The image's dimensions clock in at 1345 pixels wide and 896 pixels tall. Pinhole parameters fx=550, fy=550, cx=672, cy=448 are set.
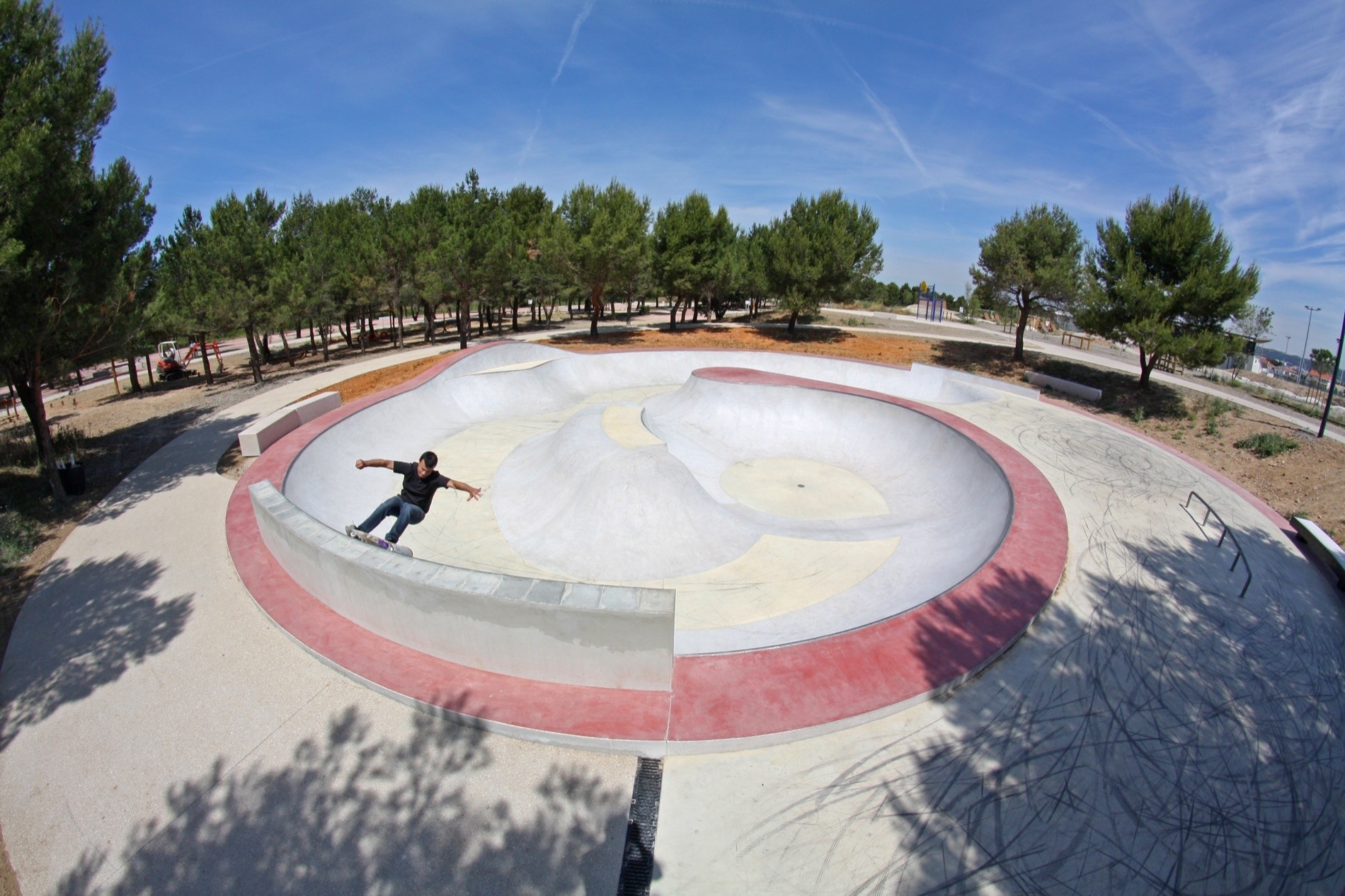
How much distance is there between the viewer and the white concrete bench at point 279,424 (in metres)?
12.8

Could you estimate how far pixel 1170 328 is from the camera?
18.4 m

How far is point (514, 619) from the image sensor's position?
559 centimetres

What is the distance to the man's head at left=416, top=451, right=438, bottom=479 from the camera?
7.39 metres

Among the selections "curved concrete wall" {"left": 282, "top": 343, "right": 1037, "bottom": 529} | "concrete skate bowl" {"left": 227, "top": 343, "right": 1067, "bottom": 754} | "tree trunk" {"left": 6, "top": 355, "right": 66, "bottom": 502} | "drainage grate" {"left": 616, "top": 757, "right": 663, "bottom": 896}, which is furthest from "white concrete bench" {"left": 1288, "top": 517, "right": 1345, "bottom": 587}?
"tree trunk" {"left": 6, "top": 355, "right": 66, "bottom": 502}

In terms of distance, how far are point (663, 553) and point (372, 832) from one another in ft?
20.6

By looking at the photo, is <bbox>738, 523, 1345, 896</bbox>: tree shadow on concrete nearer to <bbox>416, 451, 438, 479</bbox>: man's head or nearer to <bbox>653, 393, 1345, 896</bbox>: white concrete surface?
→ <bbox>653, 393, 1345, 896</bbox>: white concrete surface

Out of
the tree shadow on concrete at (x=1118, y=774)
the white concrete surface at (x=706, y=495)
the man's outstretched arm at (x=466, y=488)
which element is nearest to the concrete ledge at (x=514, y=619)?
the white concrete surface at (x=706, y=495)

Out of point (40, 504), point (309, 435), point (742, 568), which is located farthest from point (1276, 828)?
point (40, 504)

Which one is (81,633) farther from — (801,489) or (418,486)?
(801,489)

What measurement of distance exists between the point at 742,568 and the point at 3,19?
15.9m

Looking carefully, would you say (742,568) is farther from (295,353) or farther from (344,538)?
(295,353)

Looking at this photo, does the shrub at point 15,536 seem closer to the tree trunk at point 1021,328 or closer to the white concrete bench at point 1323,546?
the white concrete bench at point 1323,546

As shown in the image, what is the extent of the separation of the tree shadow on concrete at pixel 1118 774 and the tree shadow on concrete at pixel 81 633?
24.0 feet

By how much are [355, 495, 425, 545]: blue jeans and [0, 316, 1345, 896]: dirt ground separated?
4.09 m
